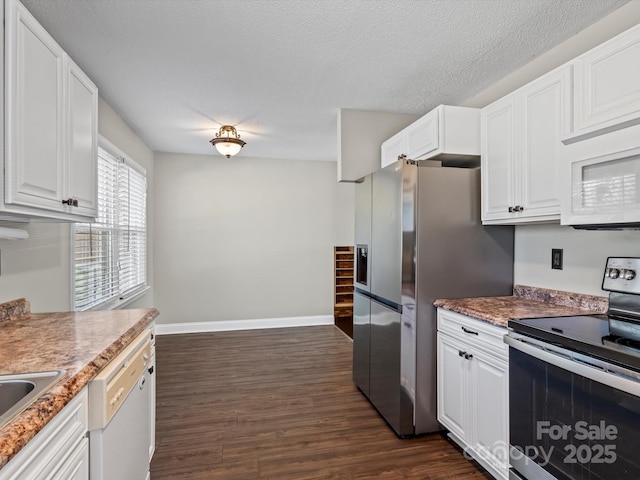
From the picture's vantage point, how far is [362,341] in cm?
292

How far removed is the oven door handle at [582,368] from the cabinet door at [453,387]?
48 cm

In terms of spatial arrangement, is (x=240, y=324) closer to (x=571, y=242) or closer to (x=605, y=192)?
(x=571, y=242)

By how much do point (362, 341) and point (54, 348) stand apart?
220cm

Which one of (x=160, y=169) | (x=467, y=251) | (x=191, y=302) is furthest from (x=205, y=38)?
(x=191, y=302)

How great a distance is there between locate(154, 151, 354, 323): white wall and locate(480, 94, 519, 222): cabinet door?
325cm

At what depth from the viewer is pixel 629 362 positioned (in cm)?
114

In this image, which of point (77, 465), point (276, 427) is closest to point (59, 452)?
point (77, 465)

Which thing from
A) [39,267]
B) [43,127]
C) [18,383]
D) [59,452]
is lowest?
[59,452]

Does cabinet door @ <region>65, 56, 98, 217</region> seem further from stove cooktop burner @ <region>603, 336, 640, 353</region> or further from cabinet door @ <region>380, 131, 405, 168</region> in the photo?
stove cooktop burner @ <region>603, 336, 640, 353</region>

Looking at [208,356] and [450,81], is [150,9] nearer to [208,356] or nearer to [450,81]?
[450,81]

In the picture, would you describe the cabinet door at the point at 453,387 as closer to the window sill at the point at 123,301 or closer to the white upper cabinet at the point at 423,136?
the white upper cabinet at the point at 423,136

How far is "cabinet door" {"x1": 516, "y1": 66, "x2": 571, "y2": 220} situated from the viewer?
170 cm

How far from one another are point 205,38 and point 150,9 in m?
0.33

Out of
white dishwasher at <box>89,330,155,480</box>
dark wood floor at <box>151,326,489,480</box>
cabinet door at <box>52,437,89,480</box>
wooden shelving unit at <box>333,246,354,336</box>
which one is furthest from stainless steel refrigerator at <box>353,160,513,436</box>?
wooden shelving unit at <box>333,246,354,336</box>
